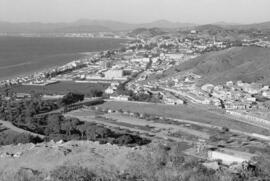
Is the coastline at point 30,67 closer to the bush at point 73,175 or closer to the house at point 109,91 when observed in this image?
Result: the house at point 109,91

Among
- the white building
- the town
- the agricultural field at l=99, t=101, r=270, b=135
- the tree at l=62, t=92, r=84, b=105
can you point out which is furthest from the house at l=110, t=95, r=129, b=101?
the white building

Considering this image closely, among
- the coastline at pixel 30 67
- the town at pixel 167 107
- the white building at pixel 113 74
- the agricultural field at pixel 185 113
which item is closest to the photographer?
the town at pixel 167 107

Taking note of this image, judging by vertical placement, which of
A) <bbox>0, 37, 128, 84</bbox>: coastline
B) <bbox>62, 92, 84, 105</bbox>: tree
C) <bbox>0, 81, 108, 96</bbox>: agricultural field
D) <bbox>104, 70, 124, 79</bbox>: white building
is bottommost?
<bbox>0, 37, 128, 84</bbox>: coastline

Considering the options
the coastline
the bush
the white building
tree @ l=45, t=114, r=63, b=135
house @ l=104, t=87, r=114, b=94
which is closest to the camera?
the bush

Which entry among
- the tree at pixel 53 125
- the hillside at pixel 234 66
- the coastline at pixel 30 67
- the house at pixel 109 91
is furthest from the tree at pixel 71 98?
the coastline at pixel 30 67

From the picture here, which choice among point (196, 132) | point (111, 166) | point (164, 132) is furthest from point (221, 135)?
point (111, 166)

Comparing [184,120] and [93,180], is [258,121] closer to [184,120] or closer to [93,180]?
[184,120]

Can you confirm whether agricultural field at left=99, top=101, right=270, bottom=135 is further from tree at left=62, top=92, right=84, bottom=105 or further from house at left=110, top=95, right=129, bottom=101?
tree at left=62, top=92, right=84, bottom=105

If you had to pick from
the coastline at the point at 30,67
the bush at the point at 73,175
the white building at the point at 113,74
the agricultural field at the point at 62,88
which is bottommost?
the coastline at the point at 30,67
